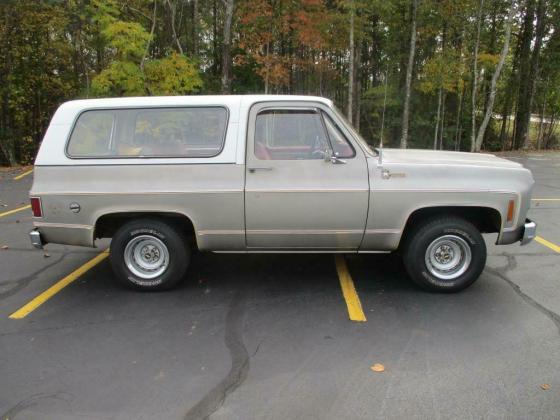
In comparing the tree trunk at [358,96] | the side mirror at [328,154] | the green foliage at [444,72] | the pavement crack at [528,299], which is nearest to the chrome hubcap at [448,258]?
the pavement crack at [528,299]

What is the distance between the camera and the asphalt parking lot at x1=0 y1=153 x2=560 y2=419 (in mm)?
3053

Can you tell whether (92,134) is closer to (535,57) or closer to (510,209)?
(510,209)

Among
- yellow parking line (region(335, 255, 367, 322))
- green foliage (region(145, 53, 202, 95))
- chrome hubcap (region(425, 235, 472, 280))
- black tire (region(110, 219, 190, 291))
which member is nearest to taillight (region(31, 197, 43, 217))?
black tire (region(110, 219, 190, 291))

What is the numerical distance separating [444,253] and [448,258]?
2.7 inches

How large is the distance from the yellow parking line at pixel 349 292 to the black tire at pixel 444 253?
63 cm

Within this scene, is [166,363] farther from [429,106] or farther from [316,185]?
[429,106]

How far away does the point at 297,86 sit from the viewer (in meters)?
22.9

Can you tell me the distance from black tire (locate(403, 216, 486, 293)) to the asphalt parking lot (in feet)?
0.51

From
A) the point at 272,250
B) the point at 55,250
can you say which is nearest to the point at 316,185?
the point at 272,250

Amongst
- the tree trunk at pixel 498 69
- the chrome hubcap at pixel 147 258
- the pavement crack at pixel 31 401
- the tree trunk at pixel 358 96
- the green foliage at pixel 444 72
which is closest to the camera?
the pavement crack at pixel 31 401

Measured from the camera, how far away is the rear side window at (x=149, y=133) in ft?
15.2

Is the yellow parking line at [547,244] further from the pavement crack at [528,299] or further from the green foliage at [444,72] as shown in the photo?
the green foliage at [444,72]

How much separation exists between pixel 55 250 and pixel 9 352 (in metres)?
2.84

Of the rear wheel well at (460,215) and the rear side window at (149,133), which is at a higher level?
the rear side window at (149,133)
